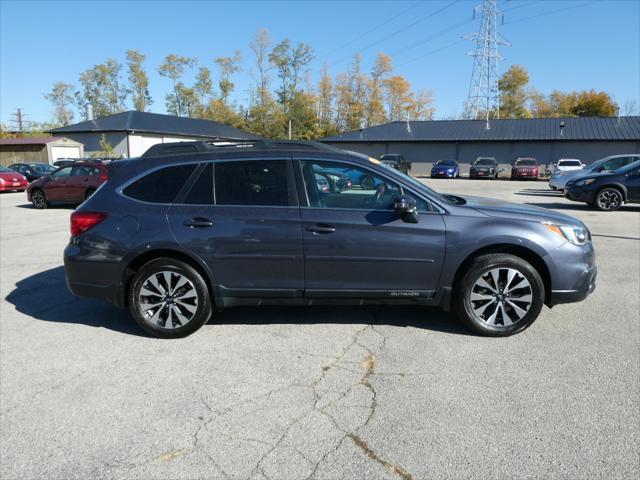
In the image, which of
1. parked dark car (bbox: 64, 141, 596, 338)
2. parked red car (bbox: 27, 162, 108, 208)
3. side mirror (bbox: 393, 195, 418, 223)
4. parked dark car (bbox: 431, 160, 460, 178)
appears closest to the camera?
side mirror (bbox: 393, 195, 418, 223)

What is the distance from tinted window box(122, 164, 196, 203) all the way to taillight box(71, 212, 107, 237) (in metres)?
0.33

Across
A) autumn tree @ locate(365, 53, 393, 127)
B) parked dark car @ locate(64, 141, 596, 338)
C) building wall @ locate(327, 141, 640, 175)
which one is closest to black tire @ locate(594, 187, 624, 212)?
parked dark car @ locate(64, 141, 596, 338)

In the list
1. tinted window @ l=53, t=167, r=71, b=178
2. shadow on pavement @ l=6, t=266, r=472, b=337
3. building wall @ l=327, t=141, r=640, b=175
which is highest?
building wall @ l=327, t=141, r=640, b=175

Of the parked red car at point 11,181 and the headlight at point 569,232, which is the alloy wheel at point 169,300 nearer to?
the headlight at point 569,232

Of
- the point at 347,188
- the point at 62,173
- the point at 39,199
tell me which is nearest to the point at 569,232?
the point at 347,188

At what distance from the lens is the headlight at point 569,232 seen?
165 inches

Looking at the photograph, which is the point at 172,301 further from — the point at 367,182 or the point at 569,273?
the point at 569,273

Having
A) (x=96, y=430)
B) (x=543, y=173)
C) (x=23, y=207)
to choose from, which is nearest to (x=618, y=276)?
(x=96, y=430)

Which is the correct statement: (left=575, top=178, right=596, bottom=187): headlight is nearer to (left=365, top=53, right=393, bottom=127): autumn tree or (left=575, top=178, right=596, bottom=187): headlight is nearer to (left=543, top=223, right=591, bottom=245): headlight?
(left=543, top=223, right=591, bottom=245): headlight

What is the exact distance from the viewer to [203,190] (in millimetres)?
4270

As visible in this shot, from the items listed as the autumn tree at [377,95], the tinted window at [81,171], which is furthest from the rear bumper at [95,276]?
the autumn tree at [377,95]

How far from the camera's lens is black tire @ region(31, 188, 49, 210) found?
50.4 feet

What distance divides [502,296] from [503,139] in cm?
4059

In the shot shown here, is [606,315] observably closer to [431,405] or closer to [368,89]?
[431,405]
